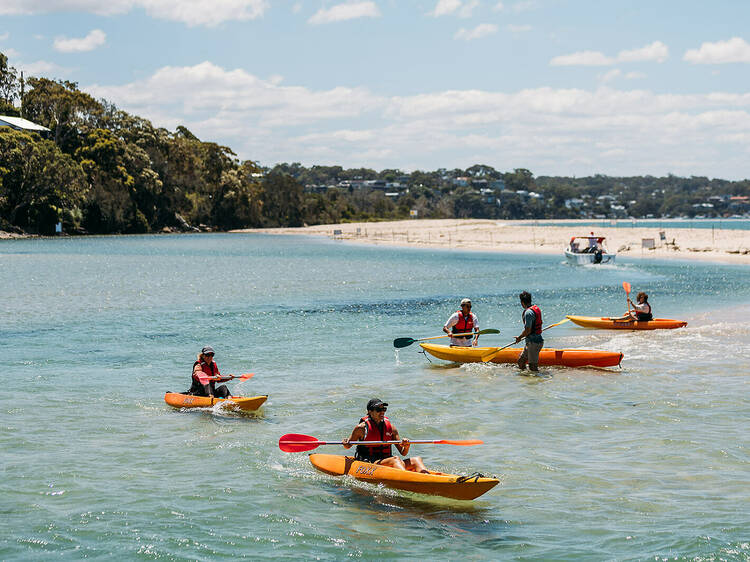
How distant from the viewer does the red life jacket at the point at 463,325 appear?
1994 centimetres

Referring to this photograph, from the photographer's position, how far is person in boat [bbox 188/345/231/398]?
15383mm

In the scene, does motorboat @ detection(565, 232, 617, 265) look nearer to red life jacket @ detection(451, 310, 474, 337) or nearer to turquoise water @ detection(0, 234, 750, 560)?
turquoise water @ detection(0, 234, 750, 560)

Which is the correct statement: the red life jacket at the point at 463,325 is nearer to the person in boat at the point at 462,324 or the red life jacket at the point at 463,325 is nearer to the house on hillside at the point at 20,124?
the person in boat at the point at 462,324

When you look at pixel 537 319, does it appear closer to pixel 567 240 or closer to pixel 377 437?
pixel 377 437

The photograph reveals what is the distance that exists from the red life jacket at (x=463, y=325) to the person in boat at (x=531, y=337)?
1483 millimetres

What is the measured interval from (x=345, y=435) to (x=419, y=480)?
4096mm

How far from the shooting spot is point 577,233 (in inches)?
4146

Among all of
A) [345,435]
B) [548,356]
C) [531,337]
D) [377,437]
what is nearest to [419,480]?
[377,437]

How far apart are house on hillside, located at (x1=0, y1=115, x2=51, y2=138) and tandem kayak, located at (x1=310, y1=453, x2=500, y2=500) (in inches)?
3807

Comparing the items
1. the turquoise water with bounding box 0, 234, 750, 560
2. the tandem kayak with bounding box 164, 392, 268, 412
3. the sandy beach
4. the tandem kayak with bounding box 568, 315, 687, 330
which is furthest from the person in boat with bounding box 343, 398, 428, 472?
the sandy beach

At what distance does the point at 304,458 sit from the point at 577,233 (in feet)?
319

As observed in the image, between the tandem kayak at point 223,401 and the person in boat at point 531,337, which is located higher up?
the person in boat at point 531,337

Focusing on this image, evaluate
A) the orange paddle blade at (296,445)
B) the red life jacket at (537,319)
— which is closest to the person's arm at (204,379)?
the orange paddle blade at (296,445)

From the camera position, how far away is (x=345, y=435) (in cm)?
1418
